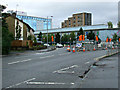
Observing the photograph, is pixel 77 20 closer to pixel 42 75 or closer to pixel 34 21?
pixel 34 21

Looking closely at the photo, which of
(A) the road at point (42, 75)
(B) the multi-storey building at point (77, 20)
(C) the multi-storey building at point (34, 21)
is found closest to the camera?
(A) the road at point (42, 75)

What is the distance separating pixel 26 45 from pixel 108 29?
5702 centimetres

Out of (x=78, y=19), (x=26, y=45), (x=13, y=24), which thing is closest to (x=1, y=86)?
(x=26, y=45)

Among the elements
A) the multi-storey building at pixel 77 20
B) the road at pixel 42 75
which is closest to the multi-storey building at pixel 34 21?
the multi-storey building at pixel 77 20

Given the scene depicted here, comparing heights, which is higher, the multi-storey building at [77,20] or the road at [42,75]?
the multi-storey building at [77,20]

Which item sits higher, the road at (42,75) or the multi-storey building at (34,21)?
the multi-storey building at (34,21)

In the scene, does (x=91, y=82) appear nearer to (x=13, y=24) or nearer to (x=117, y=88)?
(x=117, y=88)

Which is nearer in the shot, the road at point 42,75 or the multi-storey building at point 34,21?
the road at point 42,75

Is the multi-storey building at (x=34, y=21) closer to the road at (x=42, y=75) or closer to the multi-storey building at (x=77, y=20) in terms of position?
the multi-storey building at (x=77, y=20)

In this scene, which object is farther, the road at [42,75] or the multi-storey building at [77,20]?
→ the multi-storey building at [77,20]

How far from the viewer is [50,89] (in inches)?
249

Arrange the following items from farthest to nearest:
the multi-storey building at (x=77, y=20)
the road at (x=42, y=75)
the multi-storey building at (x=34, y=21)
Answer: the multi-storey building at (x=77, y=20) → the multi-storey building at (x=34, y=21) → the road at (x=42, y=75)

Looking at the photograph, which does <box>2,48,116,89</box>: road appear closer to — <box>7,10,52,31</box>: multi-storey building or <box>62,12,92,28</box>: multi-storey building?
<box>7,10,52,31</box>: multi-storey building

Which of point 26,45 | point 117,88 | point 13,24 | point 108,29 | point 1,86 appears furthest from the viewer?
point 108,29
